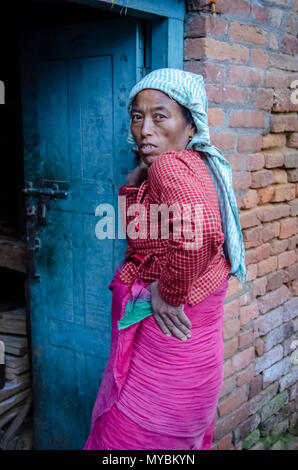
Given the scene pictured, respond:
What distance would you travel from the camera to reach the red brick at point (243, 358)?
110 inches

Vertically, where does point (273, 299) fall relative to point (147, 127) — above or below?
below

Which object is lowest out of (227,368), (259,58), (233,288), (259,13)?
(227,368)

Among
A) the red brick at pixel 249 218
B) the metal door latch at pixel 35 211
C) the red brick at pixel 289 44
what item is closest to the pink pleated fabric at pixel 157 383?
the red brick at pixel 249 218

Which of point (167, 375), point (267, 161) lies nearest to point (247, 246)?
point (267, 161)

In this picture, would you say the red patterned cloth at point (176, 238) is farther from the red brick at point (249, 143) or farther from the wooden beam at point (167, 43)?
the red brick at point (249, 143)

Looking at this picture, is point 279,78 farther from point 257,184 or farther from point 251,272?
point 251,272

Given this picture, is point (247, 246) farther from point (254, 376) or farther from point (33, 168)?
point (33, 168)

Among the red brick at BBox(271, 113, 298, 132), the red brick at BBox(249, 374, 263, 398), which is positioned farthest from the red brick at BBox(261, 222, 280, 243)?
the red brick at BBox(249, 374, 263, 398)

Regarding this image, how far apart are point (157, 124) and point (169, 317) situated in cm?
72

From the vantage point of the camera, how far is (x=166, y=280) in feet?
4.99

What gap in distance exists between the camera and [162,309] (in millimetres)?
1610

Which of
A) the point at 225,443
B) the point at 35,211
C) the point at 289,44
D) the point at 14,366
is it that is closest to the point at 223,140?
the point at 289,44

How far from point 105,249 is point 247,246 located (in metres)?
0.83

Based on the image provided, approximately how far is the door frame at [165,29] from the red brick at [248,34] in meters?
0.30
